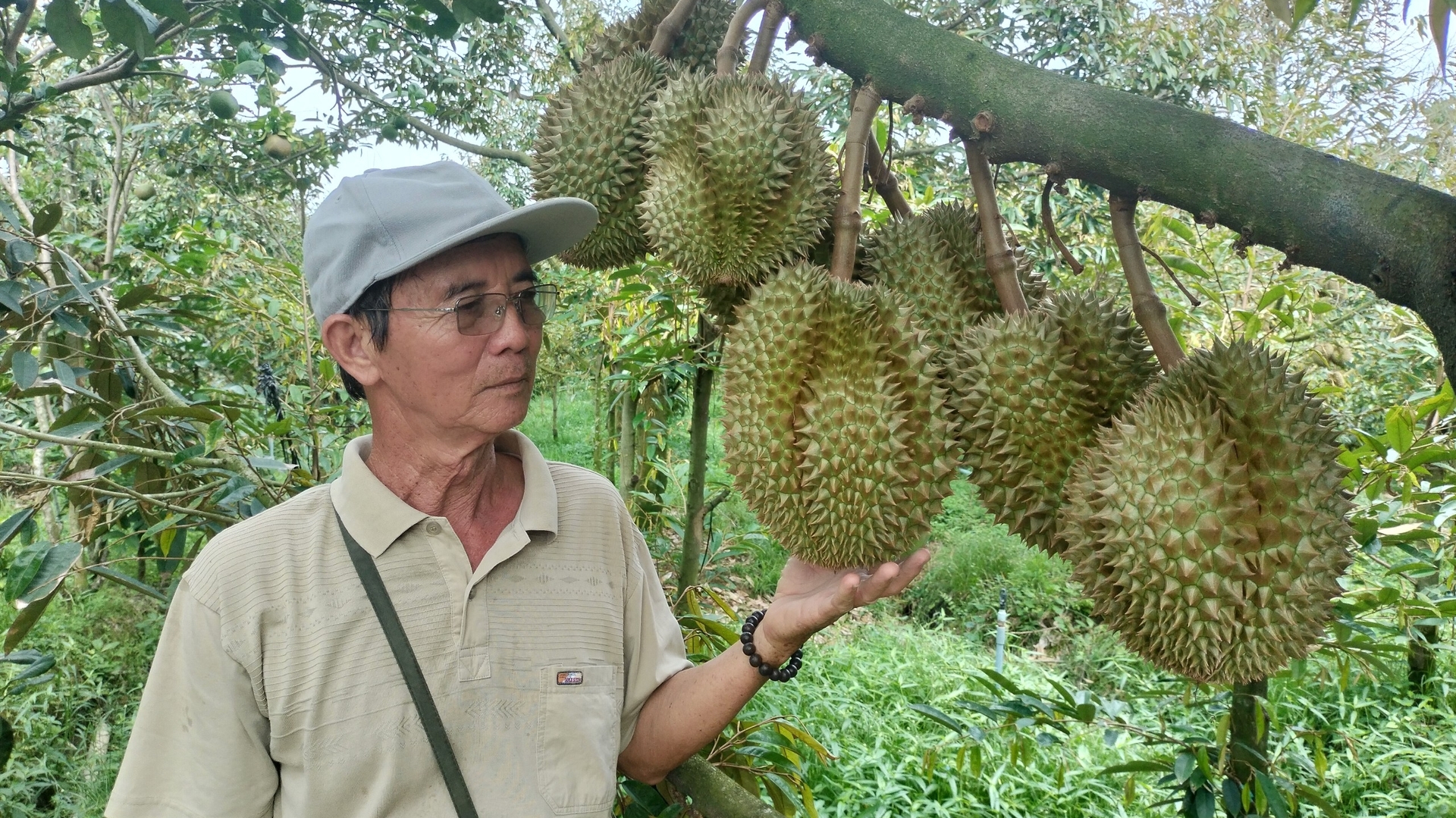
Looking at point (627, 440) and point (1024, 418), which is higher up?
point (1024, 418)

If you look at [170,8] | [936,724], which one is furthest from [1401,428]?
[936,724]

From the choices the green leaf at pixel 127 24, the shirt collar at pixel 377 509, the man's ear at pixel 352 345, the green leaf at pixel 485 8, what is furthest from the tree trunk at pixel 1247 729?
the green leaf at pixel 127 24

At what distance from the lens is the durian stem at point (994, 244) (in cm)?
90

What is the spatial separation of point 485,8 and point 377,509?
2.41ft

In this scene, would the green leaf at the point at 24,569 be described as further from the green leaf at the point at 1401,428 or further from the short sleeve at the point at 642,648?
the green leaf at the point at 1401,428

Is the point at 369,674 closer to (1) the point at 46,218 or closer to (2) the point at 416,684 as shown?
(2) the point at 416,684

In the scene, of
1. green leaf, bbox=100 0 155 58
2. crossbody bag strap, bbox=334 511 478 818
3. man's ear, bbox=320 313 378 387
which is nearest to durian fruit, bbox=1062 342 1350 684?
crossbody bag strap, bbox=334 511 478 818

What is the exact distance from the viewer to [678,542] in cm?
389

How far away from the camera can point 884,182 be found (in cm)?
108

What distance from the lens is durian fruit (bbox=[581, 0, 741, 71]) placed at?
4.18 ft

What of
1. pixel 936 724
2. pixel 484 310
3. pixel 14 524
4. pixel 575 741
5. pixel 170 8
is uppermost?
pixel 170 8

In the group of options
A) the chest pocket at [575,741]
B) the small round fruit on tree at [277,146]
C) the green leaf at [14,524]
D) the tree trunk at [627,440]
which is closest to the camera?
the chest pocket at [575,741]

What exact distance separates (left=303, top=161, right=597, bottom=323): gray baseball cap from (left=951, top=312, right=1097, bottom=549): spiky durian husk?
50 cm

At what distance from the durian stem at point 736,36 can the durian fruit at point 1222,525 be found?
542 millimetres
